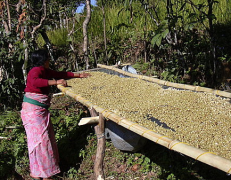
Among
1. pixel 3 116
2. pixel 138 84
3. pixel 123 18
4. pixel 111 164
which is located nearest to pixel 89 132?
pixel 111 164

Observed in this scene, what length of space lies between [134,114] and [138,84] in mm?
992

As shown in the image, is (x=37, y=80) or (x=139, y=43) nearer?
(x=37, y=80)

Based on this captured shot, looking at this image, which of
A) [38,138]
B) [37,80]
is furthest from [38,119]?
[37,80]

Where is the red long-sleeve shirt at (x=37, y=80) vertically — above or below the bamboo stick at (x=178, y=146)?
above

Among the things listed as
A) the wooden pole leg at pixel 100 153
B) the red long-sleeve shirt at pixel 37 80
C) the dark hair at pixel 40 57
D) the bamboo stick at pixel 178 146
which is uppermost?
the dark hair at pixel 40 57

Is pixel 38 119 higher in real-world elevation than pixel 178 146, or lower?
lower

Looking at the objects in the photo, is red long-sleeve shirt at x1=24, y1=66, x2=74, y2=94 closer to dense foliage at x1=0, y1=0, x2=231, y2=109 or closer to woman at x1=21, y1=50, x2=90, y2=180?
woman at x1=21, y1=50, x2=90, y2=180

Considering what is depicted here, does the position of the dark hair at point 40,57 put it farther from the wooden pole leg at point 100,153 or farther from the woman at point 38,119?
the wooden pole leg at point 100,153

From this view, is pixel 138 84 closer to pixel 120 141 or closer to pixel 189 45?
pixel 120 141

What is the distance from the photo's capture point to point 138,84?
124 inches

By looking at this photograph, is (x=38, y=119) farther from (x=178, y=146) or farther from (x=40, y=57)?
(x=178, y=146)

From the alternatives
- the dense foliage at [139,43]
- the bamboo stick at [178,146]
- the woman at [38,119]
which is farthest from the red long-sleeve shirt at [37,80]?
the dense foliage at [139,43]

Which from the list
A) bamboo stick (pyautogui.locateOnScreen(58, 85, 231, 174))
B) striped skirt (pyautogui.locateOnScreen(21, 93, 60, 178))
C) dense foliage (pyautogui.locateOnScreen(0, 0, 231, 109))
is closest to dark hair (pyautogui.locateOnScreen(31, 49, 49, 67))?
striped skirt (pyautogui.locateOnScreen(21, 93, 60, 178))

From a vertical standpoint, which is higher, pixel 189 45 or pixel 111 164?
pixel 189 45
